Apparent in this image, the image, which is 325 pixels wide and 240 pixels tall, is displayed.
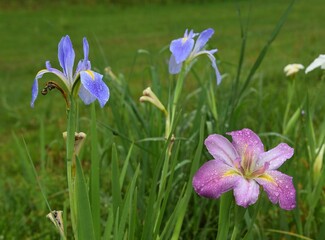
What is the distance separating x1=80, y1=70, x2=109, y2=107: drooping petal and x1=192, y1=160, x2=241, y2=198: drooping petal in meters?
0.26

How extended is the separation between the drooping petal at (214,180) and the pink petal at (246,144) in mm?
75

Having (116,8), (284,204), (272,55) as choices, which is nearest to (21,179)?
(284,204)

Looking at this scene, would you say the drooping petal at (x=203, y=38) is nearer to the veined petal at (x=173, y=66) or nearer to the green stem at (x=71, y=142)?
the veined petal at (x=173, y=66)

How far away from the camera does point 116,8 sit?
60.5 ft

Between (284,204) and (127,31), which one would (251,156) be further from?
(127,31)

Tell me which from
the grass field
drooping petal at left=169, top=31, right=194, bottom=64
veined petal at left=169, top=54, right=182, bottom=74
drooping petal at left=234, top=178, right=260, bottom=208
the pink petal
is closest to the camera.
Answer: drooping petal at left=234, top=178, right=260, bottom=208

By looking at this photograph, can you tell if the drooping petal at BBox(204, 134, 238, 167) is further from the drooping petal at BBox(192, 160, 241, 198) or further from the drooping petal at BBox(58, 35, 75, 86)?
the drooping petal at BBox(58, 35, 75, 86)

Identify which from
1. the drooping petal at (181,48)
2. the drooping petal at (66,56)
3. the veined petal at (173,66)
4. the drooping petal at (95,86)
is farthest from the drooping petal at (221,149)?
the veined petal at (173,66)

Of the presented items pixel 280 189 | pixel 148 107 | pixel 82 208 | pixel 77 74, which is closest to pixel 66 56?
pixel 77 74

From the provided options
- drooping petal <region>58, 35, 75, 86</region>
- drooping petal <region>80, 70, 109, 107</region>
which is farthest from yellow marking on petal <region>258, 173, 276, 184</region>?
drooping petal <region>58, 35, 75, 86</region>

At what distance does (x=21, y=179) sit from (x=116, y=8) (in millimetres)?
15173

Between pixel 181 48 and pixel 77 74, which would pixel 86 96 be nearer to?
pixel 77 74

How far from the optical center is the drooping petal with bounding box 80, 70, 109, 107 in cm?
125

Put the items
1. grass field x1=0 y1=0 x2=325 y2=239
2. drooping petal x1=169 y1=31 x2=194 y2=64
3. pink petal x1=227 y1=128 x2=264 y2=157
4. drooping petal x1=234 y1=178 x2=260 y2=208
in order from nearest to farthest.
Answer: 1. drooping petal x1=234 y1=178 x2=260 y2=208
2. pink petal x1=227 y1=128 x2=264 y2=157
3. drooping petal x1=169 y1=31 x2=194 y2=64
4. grass field x1=0 y1=0 x2=325 y2=239
